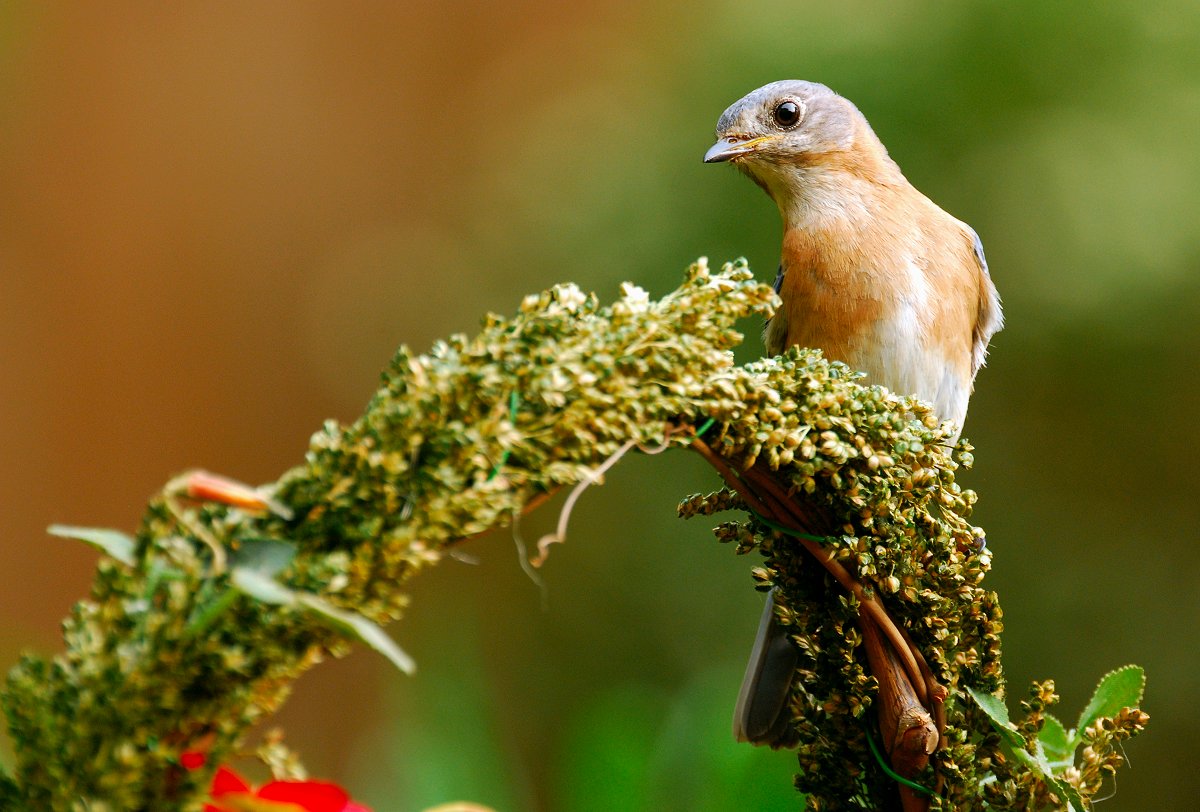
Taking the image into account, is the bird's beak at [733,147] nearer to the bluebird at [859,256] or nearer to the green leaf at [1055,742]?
the bluebird at [859,256]

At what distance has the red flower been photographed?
73 cm

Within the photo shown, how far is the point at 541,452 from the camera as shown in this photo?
0.88 metres

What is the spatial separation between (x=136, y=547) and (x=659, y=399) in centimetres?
41

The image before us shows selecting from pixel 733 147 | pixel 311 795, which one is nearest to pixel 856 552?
pixel 311 795

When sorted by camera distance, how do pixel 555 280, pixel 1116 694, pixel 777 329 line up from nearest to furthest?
pixel 1116 694, pixel 777 329, pixel 555 280

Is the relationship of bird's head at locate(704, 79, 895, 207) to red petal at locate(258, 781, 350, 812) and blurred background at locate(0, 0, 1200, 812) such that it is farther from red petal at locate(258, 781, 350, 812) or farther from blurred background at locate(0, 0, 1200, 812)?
red petal at locate(258, 781, 350, 812)

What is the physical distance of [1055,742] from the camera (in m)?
1.21

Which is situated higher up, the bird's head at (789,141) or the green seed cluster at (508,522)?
the bird's head at (789,141)

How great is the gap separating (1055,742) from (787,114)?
121 centimetres

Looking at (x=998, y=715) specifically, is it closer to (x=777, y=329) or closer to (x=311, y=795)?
(x=311, y=795)

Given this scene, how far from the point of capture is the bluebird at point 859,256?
5.99ft

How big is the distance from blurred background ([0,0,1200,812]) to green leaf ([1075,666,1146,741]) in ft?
2.29

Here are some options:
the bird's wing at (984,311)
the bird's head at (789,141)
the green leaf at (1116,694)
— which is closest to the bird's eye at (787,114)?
the bird's head at (789,141)

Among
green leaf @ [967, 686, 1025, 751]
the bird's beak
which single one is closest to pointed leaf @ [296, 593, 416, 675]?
green leaf @ [967, 686, 1025, 751]
